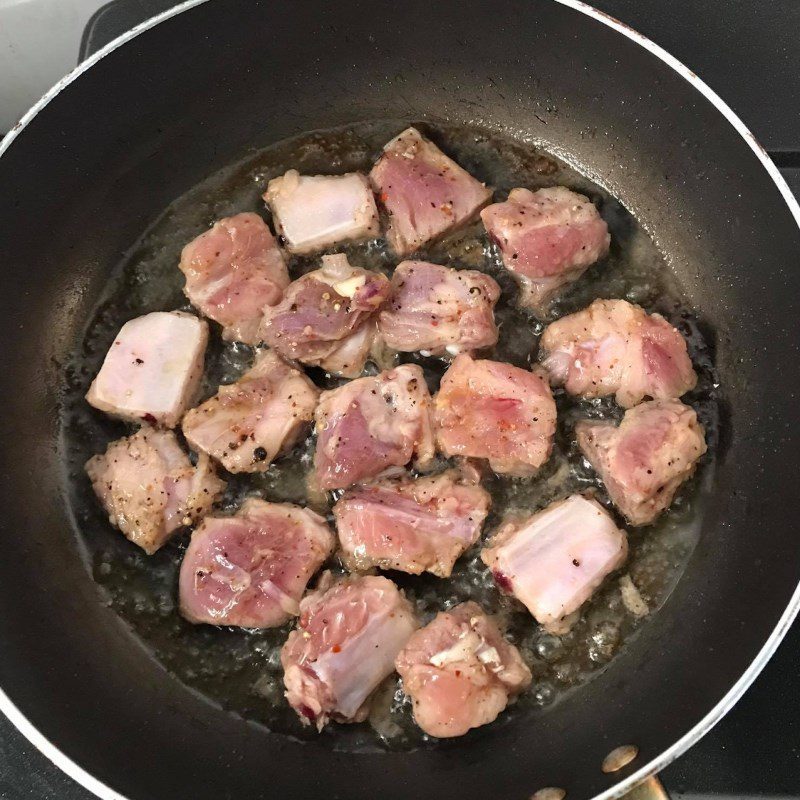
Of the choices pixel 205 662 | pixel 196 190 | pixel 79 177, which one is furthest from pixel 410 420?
pixel 79 177

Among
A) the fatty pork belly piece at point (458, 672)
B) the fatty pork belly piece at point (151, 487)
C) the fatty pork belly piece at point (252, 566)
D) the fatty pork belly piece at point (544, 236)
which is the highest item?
the fatty pork belly piece at point (544, 236)

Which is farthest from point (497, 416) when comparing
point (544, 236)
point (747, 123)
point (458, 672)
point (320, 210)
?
point (747, 123)

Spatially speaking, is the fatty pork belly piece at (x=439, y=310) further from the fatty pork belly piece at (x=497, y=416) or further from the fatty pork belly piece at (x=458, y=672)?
the fatty pork belly piece at (x=458, y=672)

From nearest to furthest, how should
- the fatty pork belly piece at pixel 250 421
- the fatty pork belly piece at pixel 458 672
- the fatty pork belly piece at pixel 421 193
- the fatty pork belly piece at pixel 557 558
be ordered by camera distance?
the fatty pork belly piece at pixel 458 672 < the fatty pork belly piece at pixel 557 558 < the fatty pork belly piece at pixel 250 421 < the fatty pork belly piece at pixel 421 193

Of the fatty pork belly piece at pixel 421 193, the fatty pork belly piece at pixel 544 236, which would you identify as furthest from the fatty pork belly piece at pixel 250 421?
the fatty pork belly piece at pixel 544 236

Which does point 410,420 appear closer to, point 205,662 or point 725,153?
point 205,662

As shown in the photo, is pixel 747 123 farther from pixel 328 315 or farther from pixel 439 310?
pixel 328 315
